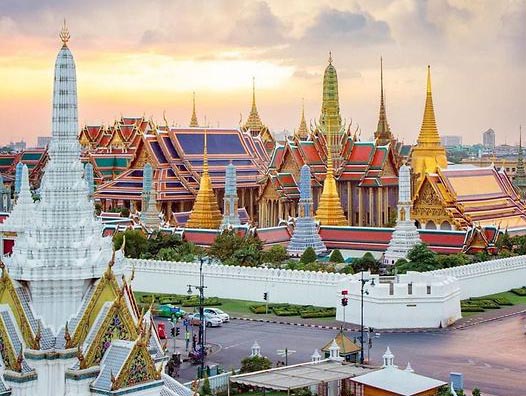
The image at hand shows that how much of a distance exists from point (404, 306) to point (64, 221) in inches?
674

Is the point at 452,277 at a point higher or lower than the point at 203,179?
lower

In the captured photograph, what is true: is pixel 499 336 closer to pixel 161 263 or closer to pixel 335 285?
pixel 335 285

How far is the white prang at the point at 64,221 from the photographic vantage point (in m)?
15.7

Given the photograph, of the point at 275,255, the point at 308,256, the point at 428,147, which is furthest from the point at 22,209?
the point at 428,147

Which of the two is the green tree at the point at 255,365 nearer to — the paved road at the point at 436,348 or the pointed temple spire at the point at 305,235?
the paved road at the point at 436,348

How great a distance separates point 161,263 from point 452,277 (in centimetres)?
1042

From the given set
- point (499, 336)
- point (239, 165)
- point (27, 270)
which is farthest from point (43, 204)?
point (239, 165)

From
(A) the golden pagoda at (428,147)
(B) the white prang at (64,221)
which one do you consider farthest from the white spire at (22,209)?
(A) the golden pagoda at (428,147)

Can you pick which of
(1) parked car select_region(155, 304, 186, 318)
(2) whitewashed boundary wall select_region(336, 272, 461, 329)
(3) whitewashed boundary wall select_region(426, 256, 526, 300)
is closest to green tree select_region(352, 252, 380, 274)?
(3) whitewashed boundary wall select_region(426, 256, 526, 300)

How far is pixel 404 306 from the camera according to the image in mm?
31828

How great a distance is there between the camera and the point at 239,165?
63.9m

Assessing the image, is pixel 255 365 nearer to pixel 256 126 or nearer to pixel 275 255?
pixel 275 255

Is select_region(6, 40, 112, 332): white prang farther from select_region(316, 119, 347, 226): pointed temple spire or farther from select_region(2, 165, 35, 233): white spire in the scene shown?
select_region(316, 119, 347, 226): pointed temple spire

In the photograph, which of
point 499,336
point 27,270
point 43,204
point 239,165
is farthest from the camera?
point 239,165
